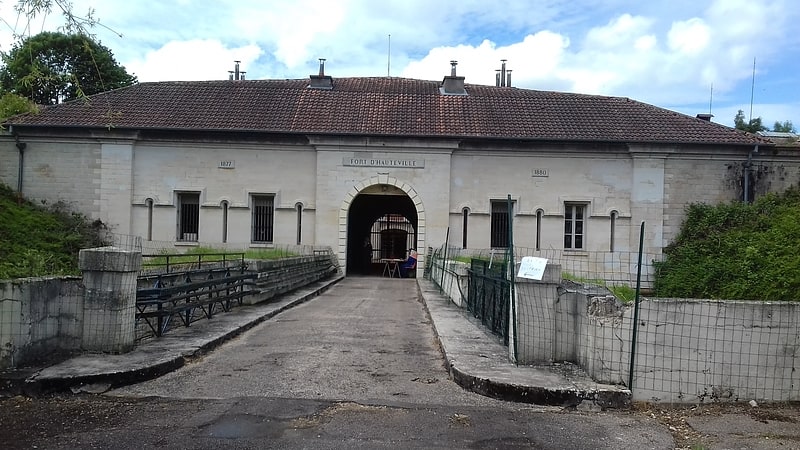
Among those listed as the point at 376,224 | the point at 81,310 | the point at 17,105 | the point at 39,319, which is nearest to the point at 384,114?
the point at 17,105

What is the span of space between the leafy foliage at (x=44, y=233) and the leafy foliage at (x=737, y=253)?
1986 cm

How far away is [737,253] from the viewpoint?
22.9 metres

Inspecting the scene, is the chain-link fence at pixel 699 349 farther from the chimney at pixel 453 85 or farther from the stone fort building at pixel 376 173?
the chimney at pixel 453 85

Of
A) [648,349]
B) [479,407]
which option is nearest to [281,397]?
[479,407]

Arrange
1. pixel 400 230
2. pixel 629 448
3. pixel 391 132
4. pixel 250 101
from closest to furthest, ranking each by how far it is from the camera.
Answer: pixel 629 448
pixel 391 132
pixel 250 101
pixel 400 230

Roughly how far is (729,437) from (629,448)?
107 cm

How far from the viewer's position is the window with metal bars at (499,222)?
28188mm

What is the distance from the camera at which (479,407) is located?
6.52 meters

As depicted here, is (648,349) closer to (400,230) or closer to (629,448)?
(629,448)

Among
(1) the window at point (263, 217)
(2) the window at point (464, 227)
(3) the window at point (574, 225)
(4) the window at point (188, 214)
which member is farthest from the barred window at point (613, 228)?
(4) the window at point (188, 214)

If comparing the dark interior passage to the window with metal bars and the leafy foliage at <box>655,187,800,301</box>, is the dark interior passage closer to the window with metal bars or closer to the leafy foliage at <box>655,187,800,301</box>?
the window with metal bars

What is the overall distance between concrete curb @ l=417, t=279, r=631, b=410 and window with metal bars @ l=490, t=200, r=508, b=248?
1880 cm

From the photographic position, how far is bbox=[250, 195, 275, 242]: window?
92.7 feet

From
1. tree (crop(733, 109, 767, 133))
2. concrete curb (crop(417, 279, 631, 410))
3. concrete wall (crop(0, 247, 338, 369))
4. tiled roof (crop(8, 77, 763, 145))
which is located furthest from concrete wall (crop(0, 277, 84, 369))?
tree (crop(733, 109, 767, 133))
